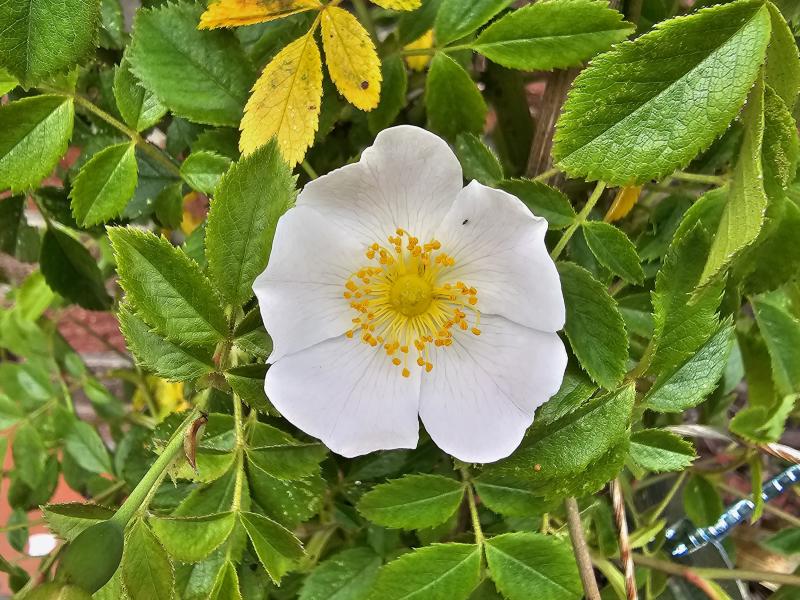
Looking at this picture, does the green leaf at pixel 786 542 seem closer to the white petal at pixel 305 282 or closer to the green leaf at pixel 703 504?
the green leaf at pixel 703 504

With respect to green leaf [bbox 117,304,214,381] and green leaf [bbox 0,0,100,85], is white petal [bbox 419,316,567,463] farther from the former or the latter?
green leaf [bbox 0,0,100,85]

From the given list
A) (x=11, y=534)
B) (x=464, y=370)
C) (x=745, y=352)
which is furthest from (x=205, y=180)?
(x=11, y=534)

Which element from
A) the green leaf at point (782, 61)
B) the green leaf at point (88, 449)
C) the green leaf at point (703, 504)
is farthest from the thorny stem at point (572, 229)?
the green leaf at point (88, 449)

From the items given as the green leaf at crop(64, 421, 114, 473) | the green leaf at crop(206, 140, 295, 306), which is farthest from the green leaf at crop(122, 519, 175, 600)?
the green leaf at crop(64, 421, 114, 473)

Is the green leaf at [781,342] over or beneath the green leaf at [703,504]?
over

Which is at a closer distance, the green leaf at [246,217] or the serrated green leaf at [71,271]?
the green leaf at [246,217]

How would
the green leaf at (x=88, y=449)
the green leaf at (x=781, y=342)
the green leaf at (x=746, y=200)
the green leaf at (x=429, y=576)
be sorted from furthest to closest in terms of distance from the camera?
1. the green leaf at (x=88, y=449)
2. the green leaf at (x=781, y=342)
3. the green leaf at (x=429, y=576)
4. the green leaf at (x=746, y=200)
